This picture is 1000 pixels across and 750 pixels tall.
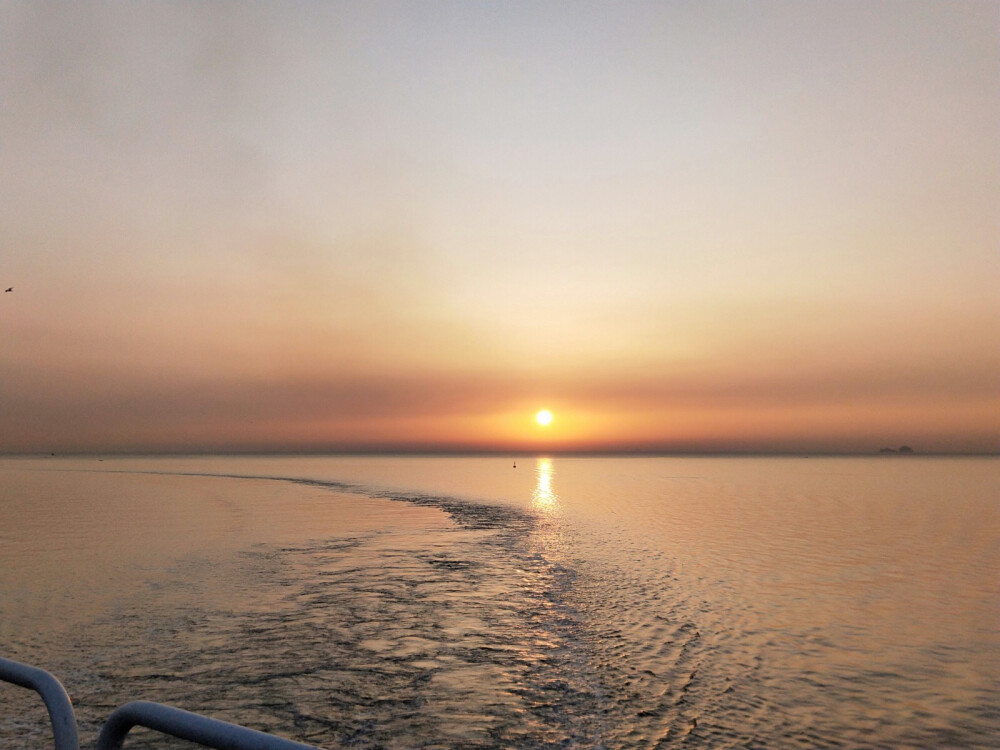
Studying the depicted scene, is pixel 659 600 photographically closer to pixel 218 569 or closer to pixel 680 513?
pixel 218 569

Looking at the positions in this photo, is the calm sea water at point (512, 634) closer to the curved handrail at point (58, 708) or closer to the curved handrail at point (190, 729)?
the curved handrail at point (58, 708)

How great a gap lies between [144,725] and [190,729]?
8.6 inches

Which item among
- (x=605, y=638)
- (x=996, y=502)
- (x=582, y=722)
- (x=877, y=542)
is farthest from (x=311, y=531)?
(x=996, y=502)

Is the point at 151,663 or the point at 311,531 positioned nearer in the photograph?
the point at 151,663

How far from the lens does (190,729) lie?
268cm

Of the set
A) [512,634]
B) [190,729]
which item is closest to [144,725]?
[190,729]

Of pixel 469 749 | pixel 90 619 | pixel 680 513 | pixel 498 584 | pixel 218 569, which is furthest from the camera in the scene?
pixel 680 513

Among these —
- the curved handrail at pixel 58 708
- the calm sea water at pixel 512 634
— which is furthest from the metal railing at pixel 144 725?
the calm sea water at pixel 512 634

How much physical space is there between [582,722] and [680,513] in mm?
45639

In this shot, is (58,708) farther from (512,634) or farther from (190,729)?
(512,634)

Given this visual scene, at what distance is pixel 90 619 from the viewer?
17.6m

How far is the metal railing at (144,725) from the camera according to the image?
2.55 m

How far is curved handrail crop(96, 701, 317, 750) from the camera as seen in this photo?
2508mm

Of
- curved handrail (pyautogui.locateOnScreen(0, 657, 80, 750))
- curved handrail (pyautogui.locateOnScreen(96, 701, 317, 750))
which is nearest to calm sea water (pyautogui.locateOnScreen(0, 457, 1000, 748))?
curved handrail (pyautogui.locateOnScreen(0, 657, 80, 750))
